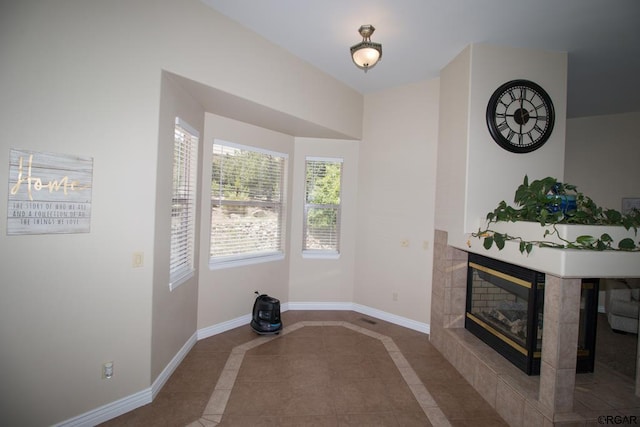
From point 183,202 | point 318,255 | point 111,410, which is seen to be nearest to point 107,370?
point 111,410

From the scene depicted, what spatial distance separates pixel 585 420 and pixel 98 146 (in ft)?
11.9

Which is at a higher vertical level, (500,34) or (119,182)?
(500,34)

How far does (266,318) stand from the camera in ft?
12.0

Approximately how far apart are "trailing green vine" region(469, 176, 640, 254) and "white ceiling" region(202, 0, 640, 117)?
55.3 inches

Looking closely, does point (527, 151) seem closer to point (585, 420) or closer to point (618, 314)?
point (585, 420)

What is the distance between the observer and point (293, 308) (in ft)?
15.1

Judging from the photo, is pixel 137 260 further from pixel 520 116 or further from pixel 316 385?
pixel 520 116

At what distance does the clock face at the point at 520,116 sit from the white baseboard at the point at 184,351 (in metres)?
2.35

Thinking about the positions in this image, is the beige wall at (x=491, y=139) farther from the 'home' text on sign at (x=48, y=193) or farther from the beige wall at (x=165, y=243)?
the 'home' text on sign at (x=48, y=193)

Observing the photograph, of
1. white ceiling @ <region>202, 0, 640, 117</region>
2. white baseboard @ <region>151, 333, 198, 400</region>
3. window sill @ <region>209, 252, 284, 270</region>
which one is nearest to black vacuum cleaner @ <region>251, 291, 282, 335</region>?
window sill @ <region>209, 252, 284, 270</region>

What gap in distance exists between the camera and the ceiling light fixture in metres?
2.64

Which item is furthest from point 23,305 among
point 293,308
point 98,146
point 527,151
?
point 527,151

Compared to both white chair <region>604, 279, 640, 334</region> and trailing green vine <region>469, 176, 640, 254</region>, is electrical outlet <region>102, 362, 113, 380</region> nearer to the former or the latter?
trailing green vine <region>469, 176, 640, 254</region>

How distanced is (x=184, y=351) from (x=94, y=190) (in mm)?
1844
